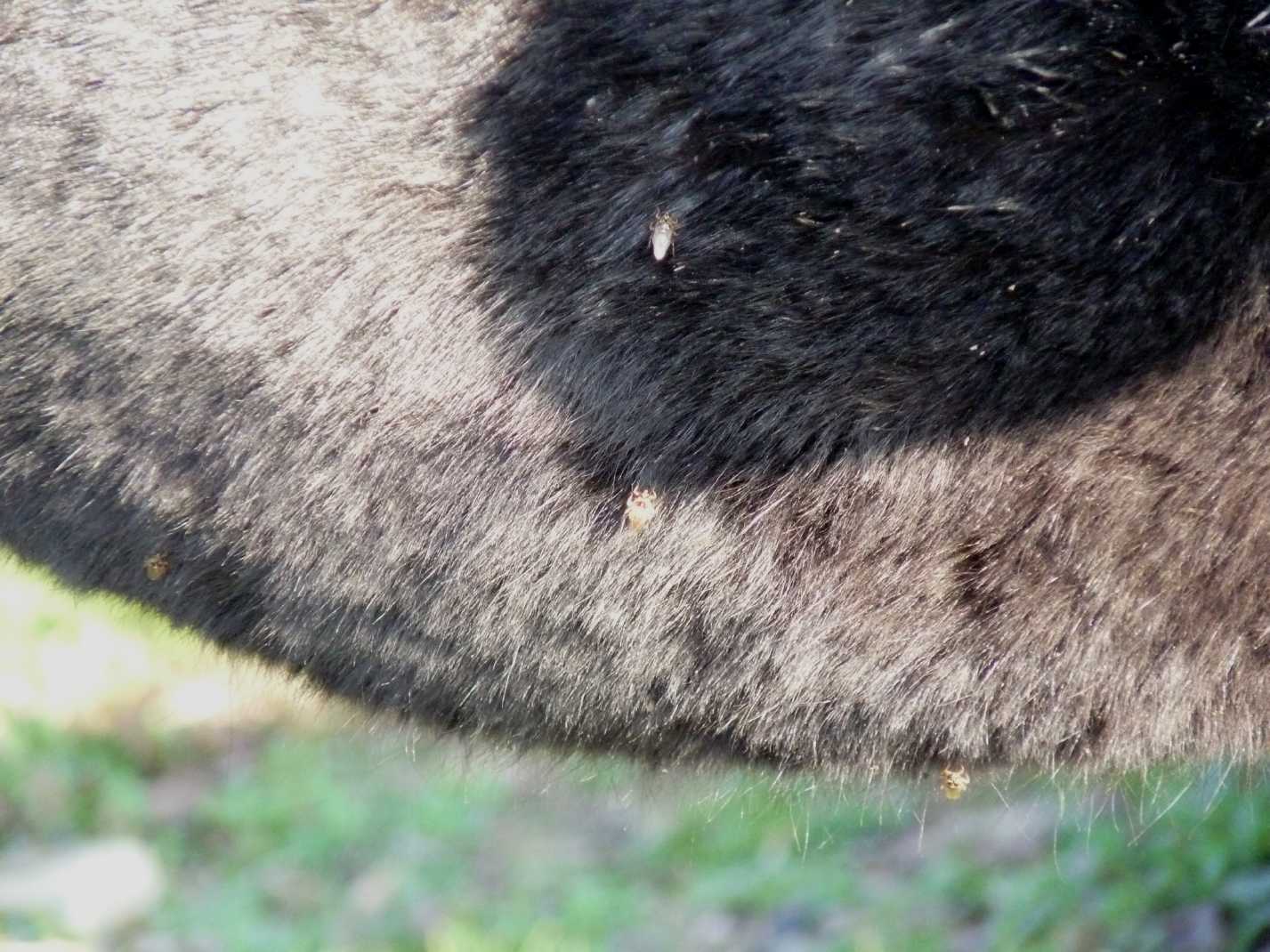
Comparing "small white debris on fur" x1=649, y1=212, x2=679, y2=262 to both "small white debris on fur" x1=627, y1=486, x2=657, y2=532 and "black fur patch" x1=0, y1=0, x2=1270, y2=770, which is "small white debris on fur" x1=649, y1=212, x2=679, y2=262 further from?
"small white debris on fur" x1=627, y1=486, x2=657, y2=532

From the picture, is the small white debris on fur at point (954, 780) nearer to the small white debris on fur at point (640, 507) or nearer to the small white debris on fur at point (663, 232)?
the small white debris on fur at point (640, 507)

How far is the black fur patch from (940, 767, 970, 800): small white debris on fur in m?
0.04

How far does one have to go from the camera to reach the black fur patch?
2.77 ft

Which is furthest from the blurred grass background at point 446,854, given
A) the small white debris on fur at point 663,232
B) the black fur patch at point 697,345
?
the small white debris on fur at point 663,232

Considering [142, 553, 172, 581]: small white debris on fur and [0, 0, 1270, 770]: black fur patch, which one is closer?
[0, 0, 1270, 770]: black fur patch

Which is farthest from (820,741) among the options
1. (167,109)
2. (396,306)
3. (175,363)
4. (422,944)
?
(422,944)

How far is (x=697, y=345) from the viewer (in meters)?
0.92

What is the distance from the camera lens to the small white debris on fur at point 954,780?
3.42ft

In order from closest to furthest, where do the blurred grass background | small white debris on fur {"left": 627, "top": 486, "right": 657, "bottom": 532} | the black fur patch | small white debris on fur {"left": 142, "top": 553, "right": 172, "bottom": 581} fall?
the black fur patch
small white debris on fur {"left": 627, "top": 486, "right": 657, "bottom": 532}
small white debris on fur {"left": 142, "top": 553, "right": 172, "bottom": 581}
the blurred grass background

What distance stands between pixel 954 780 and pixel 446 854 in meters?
2.34

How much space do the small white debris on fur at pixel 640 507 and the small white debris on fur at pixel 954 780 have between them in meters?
0.31

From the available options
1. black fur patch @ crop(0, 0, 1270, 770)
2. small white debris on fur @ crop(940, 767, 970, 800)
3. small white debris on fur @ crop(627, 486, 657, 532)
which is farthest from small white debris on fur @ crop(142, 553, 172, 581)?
small white debris on fur @ crop(940, 767, 970, 800)

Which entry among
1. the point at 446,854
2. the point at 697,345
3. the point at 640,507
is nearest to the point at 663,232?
the point at 697,345

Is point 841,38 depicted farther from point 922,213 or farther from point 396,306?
point 396,306
